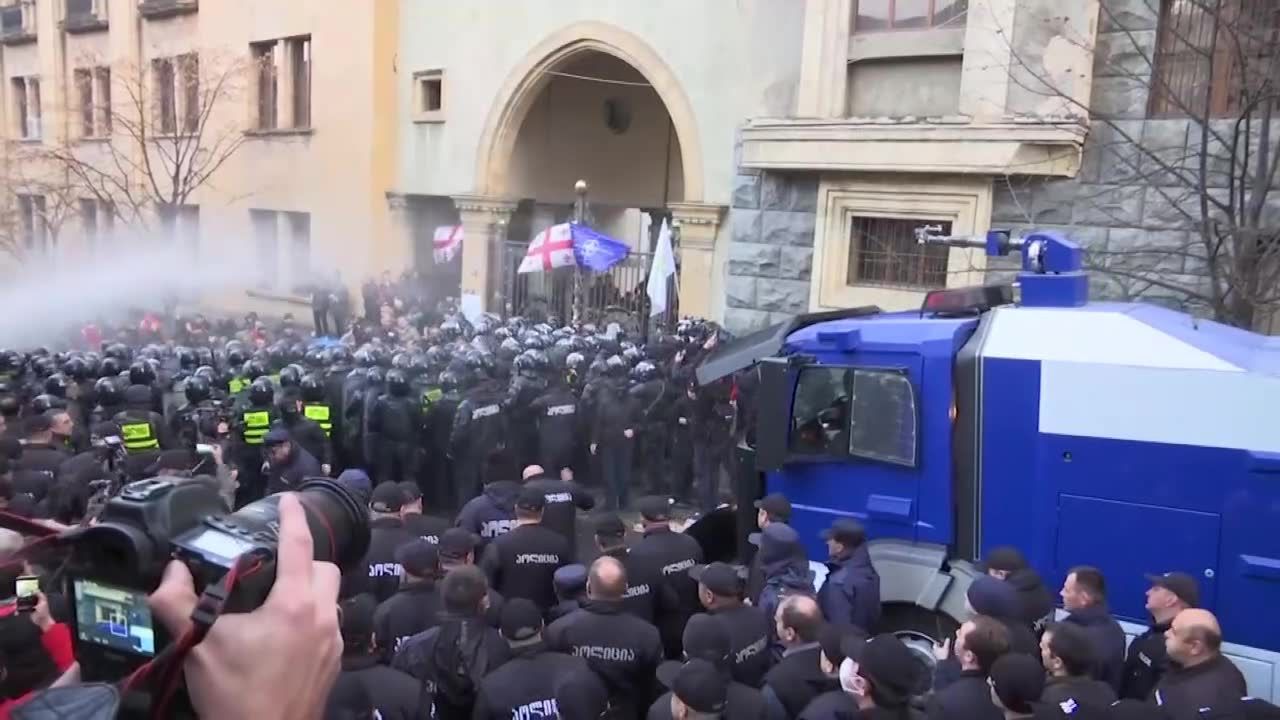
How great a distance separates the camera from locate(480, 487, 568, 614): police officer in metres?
6.20

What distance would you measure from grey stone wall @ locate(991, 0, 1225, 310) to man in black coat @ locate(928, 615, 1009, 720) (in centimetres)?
797

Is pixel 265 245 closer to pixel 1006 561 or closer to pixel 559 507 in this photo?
pixel 559 507

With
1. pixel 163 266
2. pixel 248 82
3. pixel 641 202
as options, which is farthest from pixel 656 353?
pixel 163 266

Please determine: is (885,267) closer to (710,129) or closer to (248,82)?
(710,129)

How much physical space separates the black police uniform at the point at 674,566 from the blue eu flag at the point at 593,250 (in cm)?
1163

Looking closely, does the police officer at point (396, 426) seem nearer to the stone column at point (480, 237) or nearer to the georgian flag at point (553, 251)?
the georgian flag at point (553, 251)

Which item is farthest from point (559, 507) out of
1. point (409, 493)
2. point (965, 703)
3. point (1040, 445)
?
point (965, 703)

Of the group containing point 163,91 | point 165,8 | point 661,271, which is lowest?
point 661,271

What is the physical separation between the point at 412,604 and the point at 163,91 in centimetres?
2572

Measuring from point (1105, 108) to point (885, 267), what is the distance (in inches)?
137

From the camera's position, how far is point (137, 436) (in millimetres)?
8984

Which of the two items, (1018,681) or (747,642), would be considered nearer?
(1018,681)

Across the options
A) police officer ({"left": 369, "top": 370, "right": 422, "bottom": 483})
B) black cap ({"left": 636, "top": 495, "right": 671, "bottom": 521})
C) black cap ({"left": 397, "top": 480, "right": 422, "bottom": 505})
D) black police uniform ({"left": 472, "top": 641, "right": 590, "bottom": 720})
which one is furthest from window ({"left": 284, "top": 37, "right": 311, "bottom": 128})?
black police uniform ({"left": 472, "top": 641, "right": 590, "bottom": 720})

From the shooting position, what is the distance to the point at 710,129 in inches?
657
